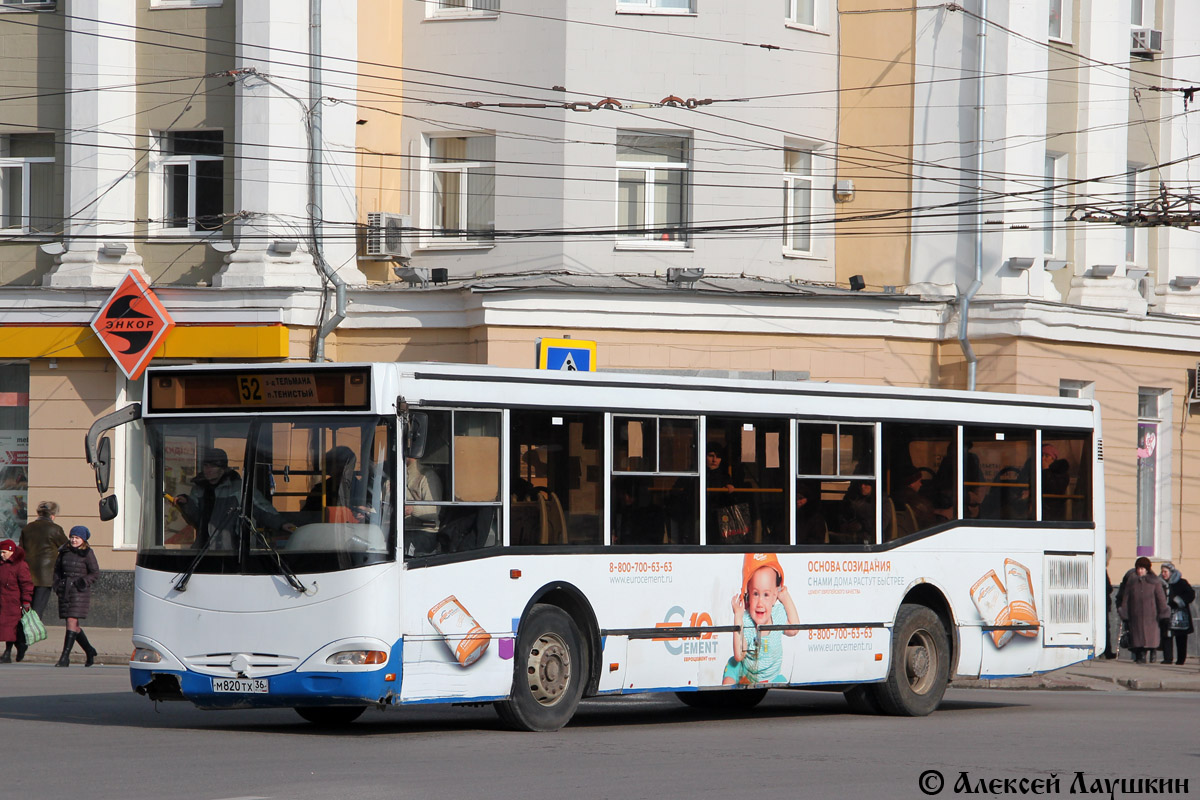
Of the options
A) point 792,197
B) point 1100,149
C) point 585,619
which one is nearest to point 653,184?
point 792,197

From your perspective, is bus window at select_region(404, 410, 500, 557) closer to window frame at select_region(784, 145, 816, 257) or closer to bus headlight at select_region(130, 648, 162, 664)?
bus headlight at select_region(130, 648, 162, 664)

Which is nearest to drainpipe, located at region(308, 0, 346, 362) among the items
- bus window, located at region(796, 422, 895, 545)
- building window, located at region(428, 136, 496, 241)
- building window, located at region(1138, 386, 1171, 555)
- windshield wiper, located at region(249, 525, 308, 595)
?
building window, located at region(428, 136, 496, 241)

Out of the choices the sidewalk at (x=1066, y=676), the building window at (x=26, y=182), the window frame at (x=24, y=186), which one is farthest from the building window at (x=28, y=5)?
the sidewalk at (x=1066, y=676)

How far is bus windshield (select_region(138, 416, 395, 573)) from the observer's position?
11.7 metres

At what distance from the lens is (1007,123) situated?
1021 inches

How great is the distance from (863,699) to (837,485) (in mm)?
2062

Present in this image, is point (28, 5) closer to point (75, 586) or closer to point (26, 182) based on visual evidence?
point (26, 182)

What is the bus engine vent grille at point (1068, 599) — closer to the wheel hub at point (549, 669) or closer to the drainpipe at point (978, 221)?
the wheel hub at point (549, 669)

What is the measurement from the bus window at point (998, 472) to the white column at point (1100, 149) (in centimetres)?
1207

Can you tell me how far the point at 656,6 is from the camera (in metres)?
25.3

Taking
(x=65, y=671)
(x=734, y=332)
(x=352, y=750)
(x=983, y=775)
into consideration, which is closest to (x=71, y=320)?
(x=65, y=671)

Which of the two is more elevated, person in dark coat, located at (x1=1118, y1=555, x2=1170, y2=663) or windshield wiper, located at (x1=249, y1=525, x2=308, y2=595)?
windshield wiper, located at (x1=249, y1=525, x2=308, y2=595)

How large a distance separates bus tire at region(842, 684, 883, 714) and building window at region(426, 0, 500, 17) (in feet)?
44.6

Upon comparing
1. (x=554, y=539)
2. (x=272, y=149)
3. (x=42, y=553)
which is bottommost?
(x=42, y=553)
